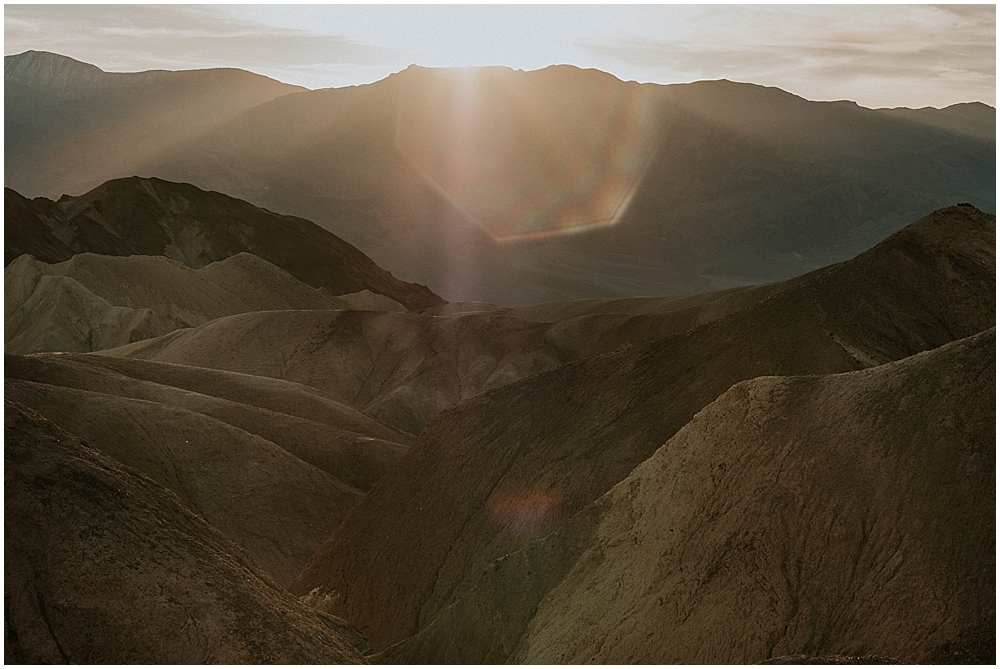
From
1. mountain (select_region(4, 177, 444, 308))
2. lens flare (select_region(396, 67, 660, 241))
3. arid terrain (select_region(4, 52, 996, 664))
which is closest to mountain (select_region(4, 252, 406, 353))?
arid terrain (select_region(4, 52, 996, 664))

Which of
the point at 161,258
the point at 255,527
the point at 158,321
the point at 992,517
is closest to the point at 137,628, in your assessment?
the point at 992,517

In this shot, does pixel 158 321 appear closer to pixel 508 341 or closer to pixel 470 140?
pixel 508 341

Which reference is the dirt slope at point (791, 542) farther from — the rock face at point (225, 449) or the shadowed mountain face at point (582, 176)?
the shadowed mountain face at point (582, 176)

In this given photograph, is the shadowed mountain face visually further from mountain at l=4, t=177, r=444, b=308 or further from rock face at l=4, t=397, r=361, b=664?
rock face at l=4, t=397, r=361, b=664

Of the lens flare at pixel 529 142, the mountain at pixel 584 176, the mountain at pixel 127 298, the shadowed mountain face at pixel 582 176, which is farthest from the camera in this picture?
the lens flare at pixel 529 142

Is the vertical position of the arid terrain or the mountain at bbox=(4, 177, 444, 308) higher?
the arid terrain

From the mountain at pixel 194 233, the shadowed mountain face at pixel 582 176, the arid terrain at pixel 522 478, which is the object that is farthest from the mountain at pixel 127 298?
the shadowed mountain face at pixel 582 176

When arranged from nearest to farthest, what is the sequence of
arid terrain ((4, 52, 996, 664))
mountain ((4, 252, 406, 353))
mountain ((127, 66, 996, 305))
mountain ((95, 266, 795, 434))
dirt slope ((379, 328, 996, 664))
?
dirt slope ((379, 328, 996, 664)) → arid terrain ((4, 52, 996, 664)) → mountain ((95, 266, 795, 434)) → mountain ((4, 252, 406, 353)) → mountain ((127, 66, 996, 305))
